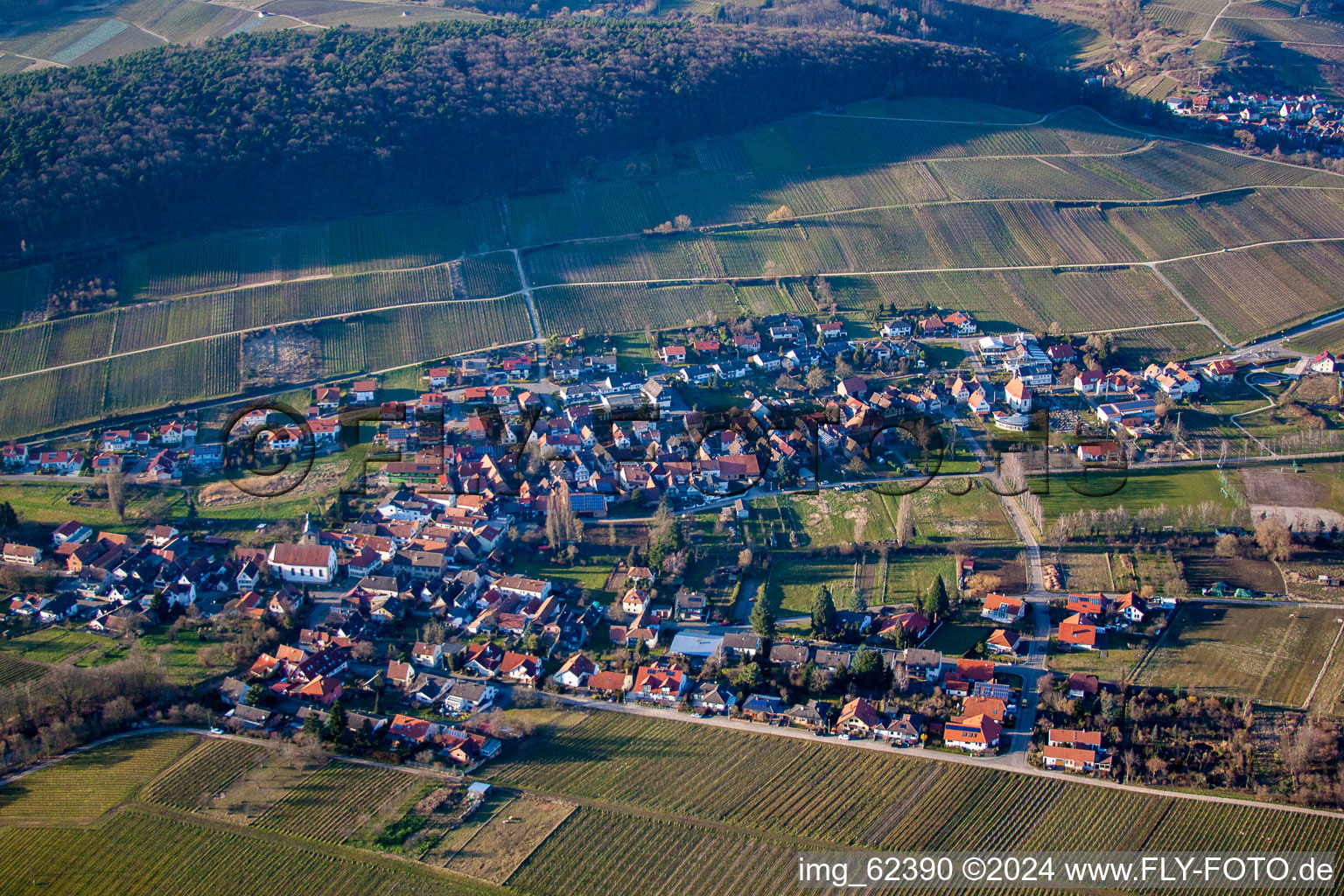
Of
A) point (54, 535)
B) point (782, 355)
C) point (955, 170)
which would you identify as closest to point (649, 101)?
point (955, 170)

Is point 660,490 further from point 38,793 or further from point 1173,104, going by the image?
point 1173,104

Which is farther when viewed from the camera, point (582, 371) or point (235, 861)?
point (582, 371)

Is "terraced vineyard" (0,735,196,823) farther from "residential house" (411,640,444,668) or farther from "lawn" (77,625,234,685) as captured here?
"residential house" (411,640,444,668)

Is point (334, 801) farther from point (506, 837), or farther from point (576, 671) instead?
point (576, 671)

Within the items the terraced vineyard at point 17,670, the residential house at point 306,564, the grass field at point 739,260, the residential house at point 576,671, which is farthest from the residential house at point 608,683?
the grass field at point 739,260

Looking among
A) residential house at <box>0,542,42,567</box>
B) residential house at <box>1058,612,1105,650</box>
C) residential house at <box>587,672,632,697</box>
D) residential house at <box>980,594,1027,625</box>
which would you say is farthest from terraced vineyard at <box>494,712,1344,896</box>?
residential house at <box>0,542,42,567</box>
